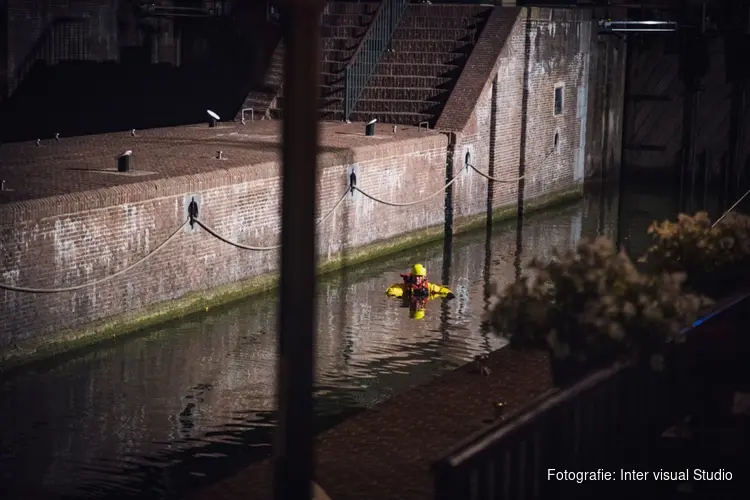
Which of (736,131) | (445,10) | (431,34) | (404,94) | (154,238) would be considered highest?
(445,10)

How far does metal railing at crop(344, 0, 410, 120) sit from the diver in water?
6916mm

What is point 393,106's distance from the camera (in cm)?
2289

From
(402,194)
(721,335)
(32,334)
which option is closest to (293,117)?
(721,335)

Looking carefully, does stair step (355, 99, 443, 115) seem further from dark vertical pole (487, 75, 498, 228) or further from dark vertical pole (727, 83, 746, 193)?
dark vertical pole (727, 83, 746, 193)

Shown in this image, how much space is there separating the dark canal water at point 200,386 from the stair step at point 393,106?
4.87m

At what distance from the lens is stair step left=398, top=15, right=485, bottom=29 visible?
23750mm

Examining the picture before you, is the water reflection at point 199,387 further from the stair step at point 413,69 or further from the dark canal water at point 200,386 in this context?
the stair step at point 413,69

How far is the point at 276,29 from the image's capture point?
25531 mm

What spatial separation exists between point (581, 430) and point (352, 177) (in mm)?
11612

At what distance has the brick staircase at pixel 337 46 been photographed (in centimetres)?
2311

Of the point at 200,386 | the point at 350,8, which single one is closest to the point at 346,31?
the point at 350,8

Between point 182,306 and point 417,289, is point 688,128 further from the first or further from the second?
point 182,306

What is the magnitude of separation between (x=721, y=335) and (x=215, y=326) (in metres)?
7.51

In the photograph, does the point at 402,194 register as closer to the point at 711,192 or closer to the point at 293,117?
the point at 711,192
